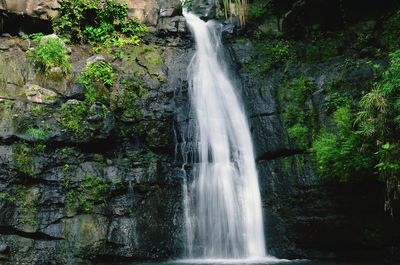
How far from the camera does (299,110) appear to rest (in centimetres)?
907

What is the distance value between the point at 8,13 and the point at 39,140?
14.0ft

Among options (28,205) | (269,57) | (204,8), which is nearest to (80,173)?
(28,205)

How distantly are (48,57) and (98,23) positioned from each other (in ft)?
8.81

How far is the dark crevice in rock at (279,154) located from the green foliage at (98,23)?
524 centimetres

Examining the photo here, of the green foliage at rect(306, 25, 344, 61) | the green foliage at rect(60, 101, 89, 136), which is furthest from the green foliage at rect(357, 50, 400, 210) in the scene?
the green foliage at rect(60, 101, 89, 136)

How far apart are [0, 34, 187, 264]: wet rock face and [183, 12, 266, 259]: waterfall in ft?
1.49

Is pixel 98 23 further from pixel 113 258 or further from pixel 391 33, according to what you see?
pixel 391 33

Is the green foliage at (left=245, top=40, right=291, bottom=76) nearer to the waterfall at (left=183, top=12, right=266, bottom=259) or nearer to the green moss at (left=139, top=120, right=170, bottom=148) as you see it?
the waterfall at (left=183, top=12, right=266, bottom=259)

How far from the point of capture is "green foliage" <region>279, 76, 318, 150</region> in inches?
339

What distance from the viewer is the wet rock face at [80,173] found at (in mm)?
7480

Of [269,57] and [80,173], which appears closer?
[80,173]

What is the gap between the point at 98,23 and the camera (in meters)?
11.6

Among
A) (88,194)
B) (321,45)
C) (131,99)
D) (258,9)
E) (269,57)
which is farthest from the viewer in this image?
(258,9)

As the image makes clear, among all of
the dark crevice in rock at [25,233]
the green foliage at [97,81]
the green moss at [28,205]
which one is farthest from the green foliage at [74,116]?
the dark crevice in rock at [25,233]
